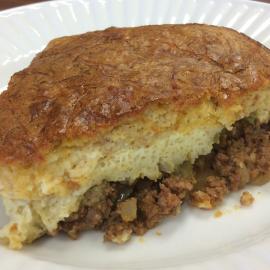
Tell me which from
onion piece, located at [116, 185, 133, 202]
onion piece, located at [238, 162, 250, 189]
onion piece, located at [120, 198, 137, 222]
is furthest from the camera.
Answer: onion piece, located at [238, 162, 250, 189]

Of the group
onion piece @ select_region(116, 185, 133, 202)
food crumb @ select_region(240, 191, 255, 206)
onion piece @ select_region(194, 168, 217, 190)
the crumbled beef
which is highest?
onion piece @ select_region(116, 185, 133, 202)

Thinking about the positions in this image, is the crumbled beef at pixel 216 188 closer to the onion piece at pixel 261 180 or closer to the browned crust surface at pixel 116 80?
the onion piece at pixel 261 180

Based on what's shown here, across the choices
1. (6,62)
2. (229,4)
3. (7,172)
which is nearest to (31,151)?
(7,172)

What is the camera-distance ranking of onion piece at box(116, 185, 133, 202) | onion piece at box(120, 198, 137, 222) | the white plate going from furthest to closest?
onion piece at box(116, 185, 133, 202) → onion piece at box(120, 198, 137, 222) → the white plate

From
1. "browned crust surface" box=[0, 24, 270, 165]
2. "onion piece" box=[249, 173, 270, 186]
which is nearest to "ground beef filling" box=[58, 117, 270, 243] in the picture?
"onion piece" box=[249, 173, 270, 186]

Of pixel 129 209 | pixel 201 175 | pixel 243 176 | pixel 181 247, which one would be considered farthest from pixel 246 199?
pixel 129 209

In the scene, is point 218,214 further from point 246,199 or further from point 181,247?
point 181,247

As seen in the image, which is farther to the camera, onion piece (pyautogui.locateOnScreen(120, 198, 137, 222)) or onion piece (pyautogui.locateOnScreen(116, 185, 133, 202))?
onion piece (pyautogui.locateOnScreen(116, 185, 133, 202))

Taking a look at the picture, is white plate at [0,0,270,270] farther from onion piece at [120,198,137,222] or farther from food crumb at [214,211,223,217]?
onion piece at [120,198,137,222]

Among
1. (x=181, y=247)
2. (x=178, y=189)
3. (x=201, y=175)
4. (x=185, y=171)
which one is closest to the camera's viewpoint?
(x=181, y=247)
